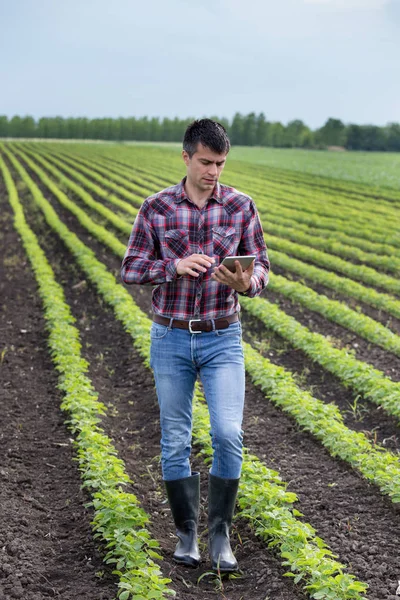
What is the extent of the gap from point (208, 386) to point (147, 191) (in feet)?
79.2

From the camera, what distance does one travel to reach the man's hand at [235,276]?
3.59 meters

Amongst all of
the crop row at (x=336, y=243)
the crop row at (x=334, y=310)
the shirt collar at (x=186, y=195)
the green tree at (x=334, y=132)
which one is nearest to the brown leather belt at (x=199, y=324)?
the shirt collar at (x=186, y=195)

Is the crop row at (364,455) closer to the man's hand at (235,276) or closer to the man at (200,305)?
the man at (200,305)

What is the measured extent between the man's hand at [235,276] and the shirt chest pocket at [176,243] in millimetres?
318

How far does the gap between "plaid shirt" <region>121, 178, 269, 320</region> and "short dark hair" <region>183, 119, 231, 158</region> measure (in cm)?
23

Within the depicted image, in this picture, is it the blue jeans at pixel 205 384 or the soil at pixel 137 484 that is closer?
the blue jeans at pixel 205 384

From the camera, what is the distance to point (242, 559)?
4344 mm

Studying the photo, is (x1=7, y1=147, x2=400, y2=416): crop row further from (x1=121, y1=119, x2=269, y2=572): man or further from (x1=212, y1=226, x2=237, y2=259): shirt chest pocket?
(x1=212, y1=226, x2=237, y2=259): shirt chest pocket

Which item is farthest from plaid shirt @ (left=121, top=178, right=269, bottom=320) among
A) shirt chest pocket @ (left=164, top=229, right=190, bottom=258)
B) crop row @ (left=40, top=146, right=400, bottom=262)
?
crop row @ (left=40, top=146, right=400, bottom=262)

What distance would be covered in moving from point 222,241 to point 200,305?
0.35 meters

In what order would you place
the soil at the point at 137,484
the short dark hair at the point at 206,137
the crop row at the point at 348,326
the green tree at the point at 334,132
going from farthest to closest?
the green tree at the point at 334,132 < the crop row at the point at 348,326 < the soil at the point at 137,484 < the short dark hair at the point at 206,137

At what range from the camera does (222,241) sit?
3.90 meters

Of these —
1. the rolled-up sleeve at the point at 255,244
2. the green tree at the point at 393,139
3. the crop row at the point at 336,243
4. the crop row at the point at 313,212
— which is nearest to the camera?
the rolled-up sleeve at the point at 255,244

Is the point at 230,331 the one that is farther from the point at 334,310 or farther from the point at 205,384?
the point at 334,310
